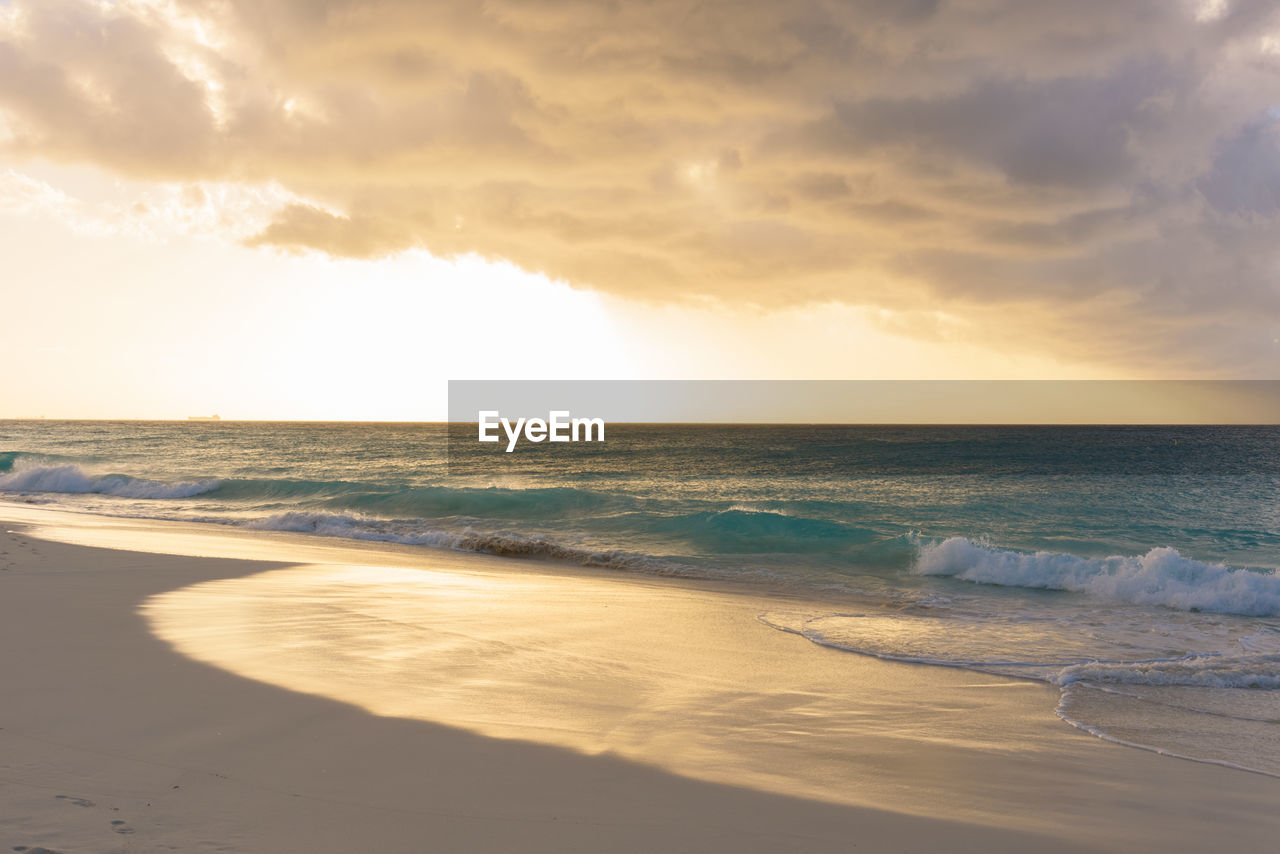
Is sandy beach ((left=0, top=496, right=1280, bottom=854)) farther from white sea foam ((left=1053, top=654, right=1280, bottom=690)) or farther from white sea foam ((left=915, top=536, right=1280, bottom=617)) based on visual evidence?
white sea foam ((left=915, top=536, right=1280, bottom=617))

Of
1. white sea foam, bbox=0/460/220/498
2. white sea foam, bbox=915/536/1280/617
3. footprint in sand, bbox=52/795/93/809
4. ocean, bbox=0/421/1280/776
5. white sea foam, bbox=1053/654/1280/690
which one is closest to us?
footprint in sand, bbox=52/795/93/809

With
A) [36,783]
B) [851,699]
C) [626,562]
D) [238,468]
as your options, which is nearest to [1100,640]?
[851,699]

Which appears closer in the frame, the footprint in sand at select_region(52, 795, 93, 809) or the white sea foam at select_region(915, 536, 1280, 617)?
the footprint in sand at select_region(52, 795, 93, 809)

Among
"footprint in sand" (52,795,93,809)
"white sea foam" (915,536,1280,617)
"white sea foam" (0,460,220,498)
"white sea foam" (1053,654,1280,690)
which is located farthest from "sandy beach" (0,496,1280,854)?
"white sea foam" (0,460,220,498)

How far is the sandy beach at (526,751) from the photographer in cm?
393

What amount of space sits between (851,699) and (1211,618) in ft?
32.7

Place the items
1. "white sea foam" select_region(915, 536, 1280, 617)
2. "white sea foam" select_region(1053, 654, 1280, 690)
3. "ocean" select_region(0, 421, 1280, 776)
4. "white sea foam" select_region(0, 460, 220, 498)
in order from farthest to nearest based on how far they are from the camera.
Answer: "white sea foam" select_region(0, 460, 220, 498)
"white sea foam" select_region(915, 536, 1280, 617)
"ocean" select_region(0, 421, 1280, 776)
"white sea foam" select_region(1053, 654, 1280, 690)

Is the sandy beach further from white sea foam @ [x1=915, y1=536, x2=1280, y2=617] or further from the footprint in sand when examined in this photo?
white sea foam @ [x1=915, y1=536, x2=1280, y2=617]

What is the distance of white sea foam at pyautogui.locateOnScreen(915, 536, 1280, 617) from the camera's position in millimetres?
13961

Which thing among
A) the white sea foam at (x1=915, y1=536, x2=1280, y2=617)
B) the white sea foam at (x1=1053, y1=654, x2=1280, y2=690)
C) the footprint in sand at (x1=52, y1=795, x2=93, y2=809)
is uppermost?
the footprint in sand at (x1=52, y1=795, x2=93, y2=809)

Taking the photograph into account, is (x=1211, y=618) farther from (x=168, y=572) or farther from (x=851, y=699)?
(x=168, y=572)

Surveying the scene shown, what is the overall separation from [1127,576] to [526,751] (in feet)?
48.6

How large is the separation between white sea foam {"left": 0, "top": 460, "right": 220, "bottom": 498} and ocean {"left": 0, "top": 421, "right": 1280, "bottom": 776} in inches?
4.2

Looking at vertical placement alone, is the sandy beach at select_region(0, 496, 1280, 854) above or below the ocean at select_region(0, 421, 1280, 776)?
above
